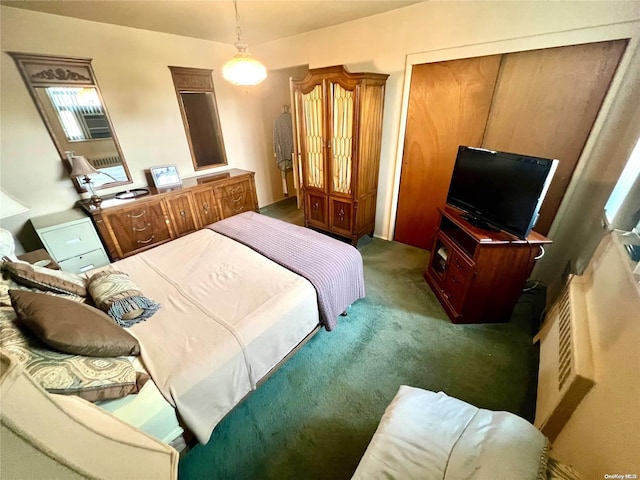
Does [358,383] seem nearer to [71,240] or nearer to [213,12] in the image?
[71,240]

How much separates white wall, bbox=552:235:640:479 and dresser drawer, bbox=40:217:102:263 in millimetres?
3529

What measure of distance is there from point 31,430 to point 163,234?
8.86ft

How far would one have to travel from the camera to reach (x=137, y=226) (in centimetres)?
259

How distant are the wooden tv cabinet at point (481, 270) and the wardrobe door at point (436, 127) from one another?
24.6 inches

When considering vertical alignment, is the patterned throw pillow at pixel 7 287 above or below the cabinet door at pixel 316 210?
above

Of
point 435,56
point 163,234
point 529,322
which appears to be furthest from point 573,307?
point 163,234

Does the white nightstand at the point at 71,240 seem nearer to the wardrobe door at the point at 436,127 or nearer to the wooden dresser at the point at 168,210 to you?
the wooden dresser at the point at 168,210

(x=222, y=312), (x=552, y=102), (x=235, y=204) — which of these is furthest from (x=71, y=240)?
(x=552, y=102)

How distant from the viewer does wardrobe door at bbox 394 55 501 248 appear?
217 cm

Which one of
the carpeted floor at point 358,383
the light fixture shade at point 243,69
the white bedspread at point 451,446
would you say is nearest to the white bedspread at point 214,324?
the carpeted floor at point 358,383

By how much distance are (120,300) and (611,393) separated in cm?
217

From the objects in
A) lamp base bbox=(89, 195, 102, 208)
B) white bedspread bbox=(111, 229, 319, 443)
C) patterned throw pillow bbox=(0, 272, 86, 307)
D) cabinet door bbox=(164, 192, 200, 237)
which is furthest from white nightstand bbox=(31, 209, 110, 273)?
patterned throw pillow bbox=(0, 272, 86, 307)

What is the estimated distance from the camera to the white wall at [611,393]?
29.5 inches

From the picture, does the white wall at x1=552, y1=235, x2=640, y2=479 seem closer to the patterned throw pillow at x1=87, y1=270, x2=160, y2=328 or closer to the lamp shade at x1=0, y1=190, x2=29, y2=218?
the patterned throw pillow at x1=87, y1=270, x2=160, y2=328
